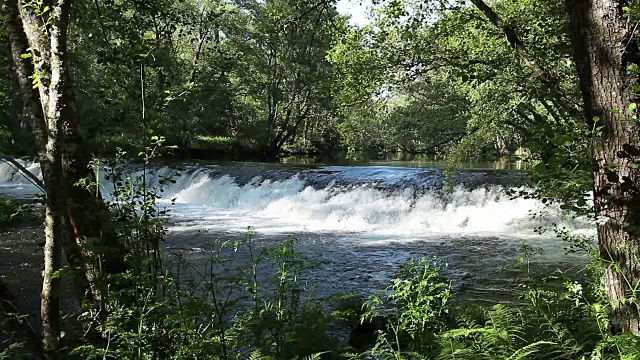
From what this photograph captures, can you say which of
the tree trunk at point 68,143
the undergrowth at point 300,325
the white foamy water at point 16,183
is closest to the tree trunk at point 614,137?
the undergrowth at point 300,325

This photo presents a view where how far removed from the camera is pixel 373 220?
12.1 m

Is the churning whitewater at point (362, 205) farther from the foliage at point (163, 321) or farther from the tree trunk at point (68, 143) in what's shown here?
the tree trunk at point (68, 143)

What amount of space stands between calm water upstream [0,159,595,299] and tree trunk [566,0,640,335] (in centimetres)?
373

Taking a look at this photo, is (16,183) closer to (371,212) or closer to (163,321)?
(371,212)

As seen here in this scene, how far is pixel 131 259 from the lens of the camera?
3453 mm

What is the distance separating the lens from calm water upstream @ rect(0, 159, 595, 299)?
772 centimetres

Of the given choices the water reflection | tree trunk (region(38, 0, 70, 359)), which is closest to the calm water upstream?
the water reflection

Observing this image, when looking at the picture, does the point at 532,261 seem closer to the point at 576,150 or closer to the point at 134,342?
the point at 576,150

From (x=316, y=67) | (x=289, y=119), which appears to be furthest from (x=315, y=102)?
(x=316, y=67)

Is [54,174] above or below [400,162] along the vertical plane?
below

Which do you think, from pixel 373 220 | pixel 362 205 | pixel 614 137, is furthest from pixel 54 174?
pixel 362 205

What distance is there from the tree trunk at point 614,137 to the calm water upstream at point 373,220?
3.73 meters

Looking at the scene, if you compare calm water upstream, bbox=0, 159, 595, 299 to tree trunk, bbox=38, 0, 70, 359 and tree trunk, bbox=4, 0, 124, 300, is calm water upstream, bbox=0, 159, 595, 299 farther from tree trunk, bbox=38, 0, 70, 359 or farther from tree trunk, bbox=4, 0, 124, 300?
tree trunk, bbox=38, 0, 70, 359

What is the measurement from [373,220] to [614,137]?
32.1 feet
